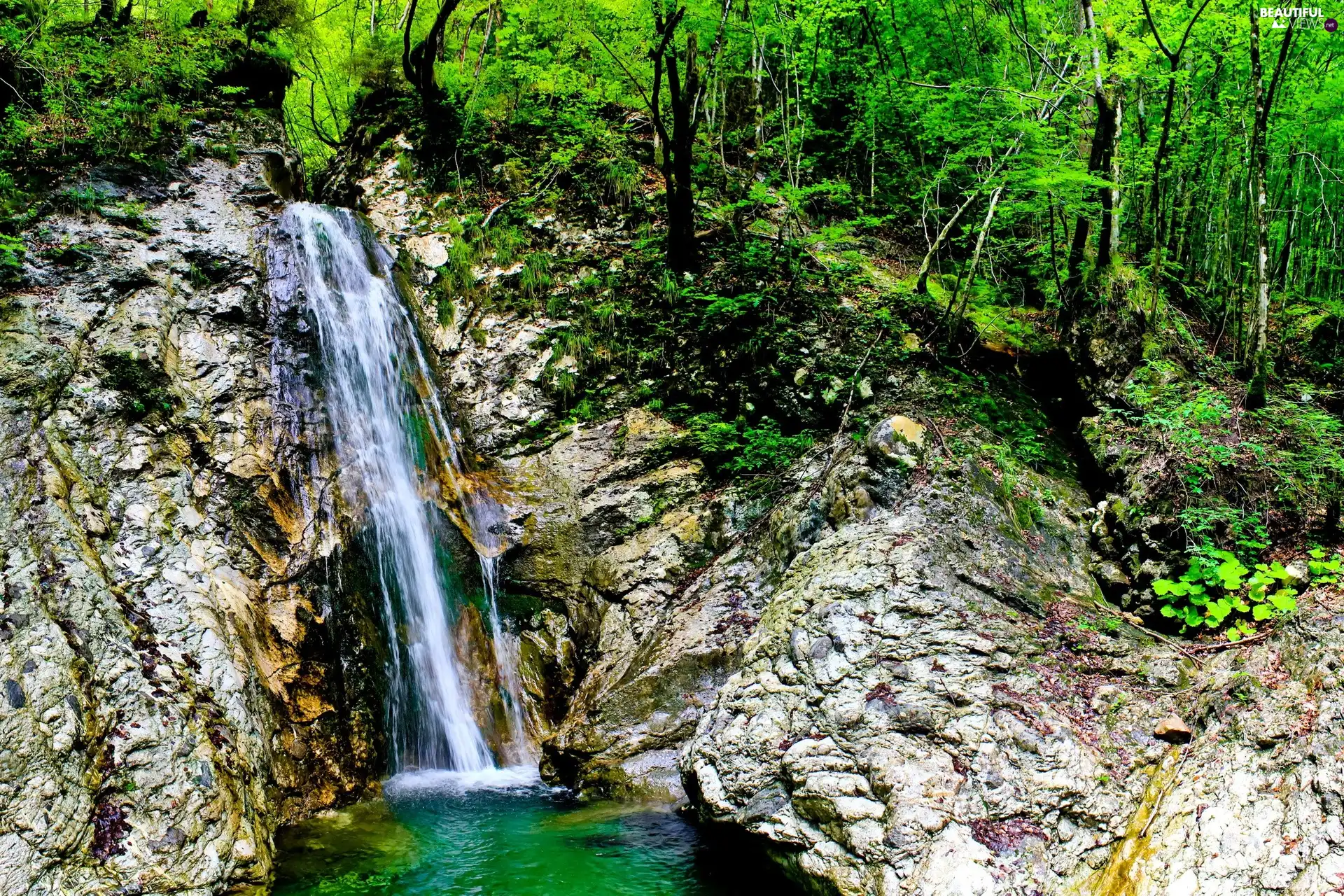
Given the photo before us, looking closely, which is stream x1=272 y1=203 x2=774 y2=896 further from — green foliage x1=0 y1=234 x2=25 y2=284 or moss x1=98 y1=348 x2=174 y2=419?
green foliage x1=0 y1=234 x2=25 y2=284

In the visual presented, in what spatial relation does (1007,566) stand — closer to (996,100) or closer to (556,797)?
(556,797)

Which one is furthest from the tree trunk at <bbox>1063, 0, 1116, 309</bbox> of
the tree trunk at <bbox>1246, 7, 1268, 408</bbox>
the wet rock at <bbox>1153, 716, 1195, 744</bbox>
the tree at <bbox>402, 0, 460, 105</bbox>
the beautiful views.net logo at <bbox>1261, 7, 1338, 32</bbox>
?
the tree at <bbox>402, 0, 460, 105</bbox>

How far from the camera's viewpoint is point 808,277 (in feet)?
30.9

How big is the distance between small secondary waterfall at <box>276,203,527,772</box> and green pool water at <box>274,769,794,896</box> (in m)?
0.85

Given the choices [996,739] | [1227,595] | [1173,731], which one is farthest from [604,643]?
[1227,595]

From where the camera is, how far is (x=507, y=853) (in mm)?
5180

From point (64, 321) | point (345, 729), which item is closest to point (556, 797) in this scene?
point (345, 729)

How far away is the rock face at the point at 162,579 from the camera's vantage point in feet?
14.3

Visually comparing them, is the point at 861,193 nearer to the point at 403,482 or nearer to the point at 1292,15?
the point at 1292,15

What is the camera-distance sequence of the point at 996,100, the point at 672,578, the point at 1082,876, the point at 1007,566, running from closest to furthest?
1. the point at 1082,876
2. the point at 1007,566
3. the point at 672,578
4. the point at 996,100

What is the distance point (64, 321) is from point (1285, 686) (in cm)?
967

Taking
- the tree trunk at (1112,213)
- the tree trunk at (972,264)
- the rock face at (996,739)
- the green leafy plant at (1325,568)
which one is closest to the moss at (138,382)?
the rock face at (996,739)

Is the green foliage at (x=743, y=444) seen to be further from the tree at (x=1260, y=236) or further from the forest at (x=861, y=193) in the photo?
the tree at (x=1260, y=236)

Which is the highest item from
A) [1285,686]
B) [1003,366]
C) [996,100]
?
[996,100]
